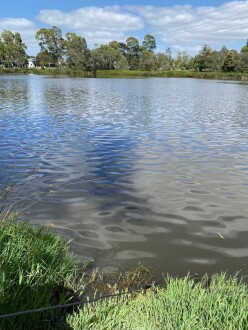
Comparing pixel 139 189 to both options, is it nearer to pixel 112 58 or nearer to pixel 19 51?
pixel 112 58

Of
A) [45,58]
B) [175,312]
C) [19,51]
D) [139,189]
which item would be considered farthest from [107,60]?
[175,312]

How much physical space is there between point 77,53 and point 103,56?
13.3 m

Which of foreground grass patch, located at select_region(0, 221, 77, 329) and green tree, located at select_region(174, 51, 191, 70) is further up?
green tree, located at select_region(174, 51, 191, 70)

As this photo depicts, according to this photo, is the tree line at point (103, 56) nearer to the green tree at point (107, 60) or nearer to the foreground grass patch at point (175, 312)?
the green tree at point (107, 60)

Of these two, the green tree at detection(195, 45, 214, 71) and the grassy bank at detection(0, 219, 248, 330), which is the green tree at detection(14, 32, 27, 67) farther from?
the grassy bank at detection(0, 219, 248, 330)

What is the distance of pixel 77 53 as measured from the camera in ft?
509

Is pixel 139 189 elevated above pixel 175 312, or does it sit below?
below

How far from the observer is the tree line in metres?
141

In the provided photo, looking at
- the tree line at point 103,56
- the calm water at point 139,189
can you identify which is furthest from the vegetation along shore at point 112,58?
the calm water at point 139,189

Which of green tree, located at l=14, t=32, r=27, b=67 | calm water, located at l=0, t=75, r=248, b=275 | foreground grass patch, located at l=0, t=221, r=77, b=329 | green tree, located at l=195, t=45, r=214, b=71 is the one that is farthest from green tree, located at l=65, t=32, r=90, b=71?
foreground grass patch, located at l=0, t=221, r=77, b=329

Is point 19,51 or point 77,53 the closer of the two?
point 77,53

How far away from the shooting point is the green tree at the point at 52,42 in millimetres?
174800

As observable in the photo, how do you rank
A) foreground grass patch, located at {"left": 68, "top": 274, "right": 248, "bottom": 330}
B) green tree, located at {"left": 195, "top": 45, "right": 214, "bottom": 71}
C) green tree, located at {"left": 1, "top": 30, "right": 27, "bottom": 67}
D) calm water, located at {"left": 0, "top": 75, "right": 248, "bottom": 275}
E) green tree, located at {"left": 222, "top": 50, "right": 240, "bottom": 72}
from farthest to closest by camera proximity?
green tree, located at {"left": 1, "top": 30, "right": 27, "bottom": 67} → green tree, located at {"left": 195, "top": 45, "right": 214, "bottom": 71} → green tree, located at {"left": 222, "top": 50, "right": 240, "bottom": 72} → calm water, located at {"left": 0, "top": 75, "right": 248, "bottom": 275} → foreground grass patch, located at {"left": 68, "top": 274, "right": 248, "bottom": 330}

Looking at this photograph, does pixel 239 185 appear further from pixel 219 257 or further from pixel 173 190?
pixel 219 257
